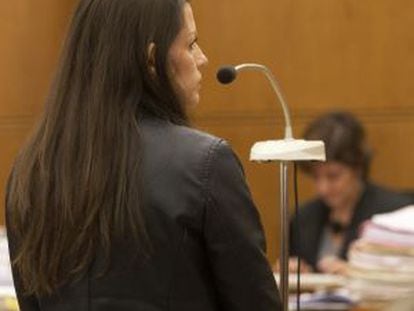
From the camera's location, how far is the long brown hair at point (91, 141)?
5.50ft

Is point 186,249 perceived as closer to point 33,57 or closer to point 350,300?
point 350,300

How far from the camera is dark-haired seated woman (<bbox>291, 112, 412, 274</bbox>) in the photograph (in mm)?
3766

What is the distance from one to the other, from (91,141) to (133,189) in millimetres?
110

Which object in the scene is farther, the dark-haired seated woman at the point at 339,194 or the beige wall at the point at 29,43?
the beige wall at the point at 29,43

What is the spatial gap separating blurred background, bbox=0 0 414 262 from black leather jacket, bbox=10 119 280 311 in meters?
2.87

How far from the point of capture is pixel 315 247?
151 inches

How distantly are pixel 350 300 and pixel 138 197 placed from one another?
1.26m

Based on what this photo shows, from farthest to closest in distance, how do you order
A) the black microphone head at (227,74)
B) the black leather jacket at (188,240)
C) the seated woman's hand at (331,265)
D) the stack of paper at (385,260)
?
the seated woman's hand at (331,265)
the stack of paper at (385,260)
the black microphone head at (227,74)
the black leather jacket at (188,240)

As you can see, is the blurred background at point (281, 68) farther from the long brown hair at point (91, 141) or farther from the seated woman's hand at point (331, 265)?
the long brown hair at point (91, 141)

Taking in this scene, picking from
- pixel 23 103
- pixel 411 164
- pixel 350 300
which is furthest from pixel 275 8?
pixel 350 300

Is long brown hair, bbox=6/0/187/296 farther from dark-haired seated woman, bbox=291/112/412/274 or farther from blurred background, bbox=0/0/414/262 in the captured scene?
blurred background, bbox=0/0/414/262

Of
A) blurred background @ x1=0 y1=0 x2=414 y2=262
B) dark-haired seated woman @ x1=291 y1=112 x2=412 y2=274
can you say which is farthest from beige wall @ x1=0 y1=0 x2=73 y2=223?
dark-haired seated woman @ x1=291 y1=112 x2=412 y2=274

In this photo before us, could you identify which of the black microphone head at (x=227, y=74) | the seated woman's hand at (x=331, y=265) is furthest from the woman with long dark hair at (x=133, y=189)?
the seated woman's hand at (x=331, y=265)

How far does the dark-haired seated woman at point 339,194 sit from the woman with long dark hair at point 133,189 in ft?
6.78
